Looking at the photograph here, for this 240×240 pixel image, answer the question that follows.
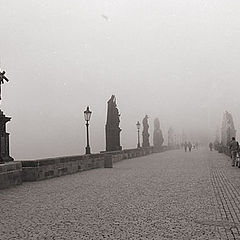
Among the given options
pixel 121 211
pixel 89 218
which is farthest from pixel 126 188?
pixel 89 218

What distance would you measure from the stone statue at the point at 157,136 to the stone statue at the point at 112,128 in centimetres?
3082

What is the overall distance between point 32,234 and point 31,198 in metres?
4.06

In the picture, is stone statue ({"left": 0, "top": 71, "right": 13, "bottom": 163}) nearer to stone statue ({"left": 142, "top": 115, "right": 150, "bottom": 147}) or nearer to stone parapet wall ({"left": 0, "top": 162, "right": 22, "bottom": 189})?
stone parapet wall ({"left": 0, "top": 162, "right": 22, "bottom": 189})

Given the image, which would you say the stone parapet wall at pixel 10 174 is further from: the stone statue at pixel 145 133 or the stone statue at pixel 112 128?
the stone statue at pixel 145 133

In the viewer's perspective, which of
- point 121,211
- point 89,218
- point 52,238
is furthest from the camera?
point 121,211

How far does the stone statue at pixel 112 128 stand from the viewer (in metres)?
34.2

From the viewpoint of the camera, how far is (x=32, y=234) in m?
5.94

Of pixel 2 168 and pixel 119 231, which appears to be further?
pixel 2 168

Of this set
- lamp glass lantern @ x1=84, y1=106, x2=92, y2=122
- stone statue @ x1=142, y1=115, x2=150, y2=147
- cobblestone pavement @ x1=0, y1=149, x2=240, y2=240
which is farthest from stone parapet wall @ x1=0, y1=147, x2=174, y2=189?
stone statue @ x1=142, y1=115, x2=150, y2=147

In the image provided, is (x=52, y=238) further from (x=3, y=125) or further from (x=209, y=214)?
(x=3, y=125)

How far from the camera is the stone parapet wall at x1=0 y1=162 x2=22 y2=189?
39.3 ft

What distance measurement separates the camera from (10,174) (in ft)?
41.2

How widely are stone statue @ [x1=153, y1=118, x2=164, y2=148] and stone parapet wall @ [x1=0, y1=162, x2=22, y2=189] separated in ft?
171

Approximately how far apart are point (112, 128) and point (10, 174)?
21.9m
